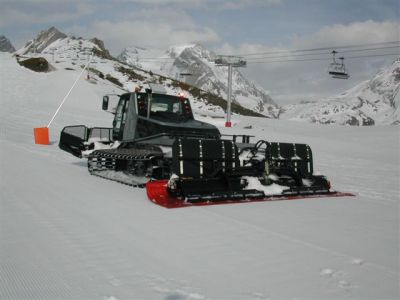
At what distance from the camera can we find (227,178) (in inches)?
305

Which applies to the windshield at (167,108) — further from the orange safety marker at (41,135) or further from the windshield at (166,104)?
the orange safety marker at (41,135)

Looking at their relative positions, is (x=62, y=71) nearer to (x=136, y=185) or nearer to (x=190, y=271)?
(x=136, y=185)

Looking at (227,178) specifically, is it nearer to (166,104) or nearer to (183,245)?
(183,245)

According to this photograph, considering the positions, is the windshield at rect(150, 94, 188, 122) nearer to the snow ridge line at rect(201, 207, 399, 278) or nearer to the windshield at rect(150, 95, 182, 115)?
the windshield at rect(150, 95, 182, 115)

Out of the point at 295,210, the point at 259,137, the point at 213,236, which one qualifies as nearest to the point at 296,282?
the point at 213,236

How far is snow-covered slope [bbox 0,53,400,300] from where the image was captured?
361cm

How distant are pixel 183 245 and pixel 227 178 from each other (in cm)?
310

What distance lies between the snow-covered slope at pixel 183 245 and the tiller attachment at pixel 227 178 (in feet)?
1.01

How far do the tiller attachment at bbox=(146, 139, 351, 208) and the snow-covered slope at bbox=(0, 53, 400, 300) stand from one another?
31cm

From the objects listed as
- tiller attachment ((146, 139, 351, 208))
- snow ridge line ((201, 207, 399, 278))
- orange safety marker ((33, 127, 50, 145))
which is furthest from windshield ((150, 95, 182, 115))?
orange safety marker ((33, 127, 50, 145))

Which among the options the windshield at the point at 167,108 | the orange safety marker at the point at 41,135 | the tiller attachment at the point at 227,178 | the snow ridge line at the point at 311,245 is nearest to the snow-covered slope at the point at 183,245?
the snow ridge line at the point at 311,245

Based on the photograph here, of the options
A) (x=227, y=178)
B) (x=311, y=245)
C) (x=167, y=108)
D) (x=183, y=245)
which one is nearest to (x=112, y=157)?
(x=167, y=108)

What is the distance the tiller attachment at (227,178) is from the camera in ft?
23.7

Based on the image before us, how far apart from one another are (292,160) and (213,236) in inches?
172
